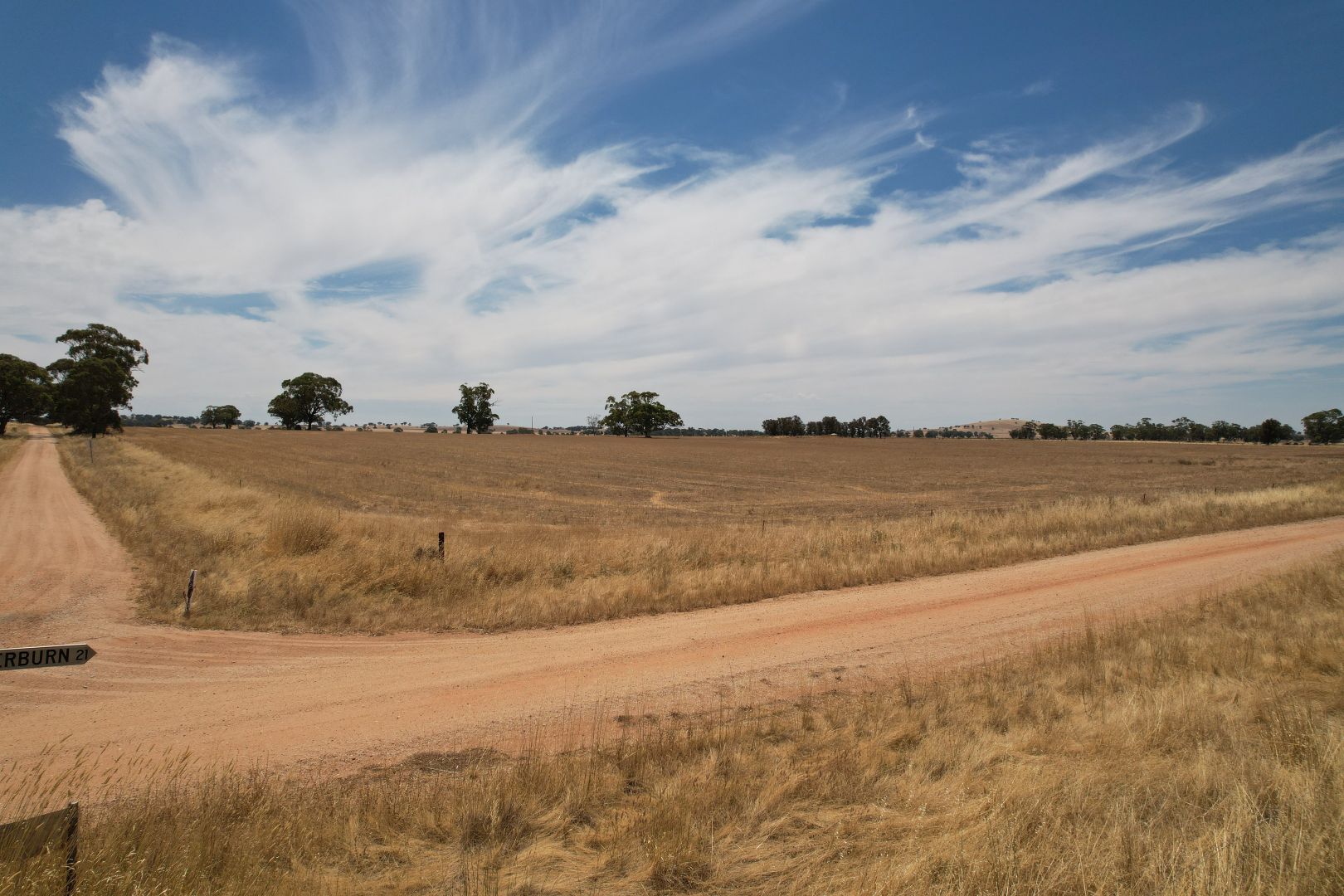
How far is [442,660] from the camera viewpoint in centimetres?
973

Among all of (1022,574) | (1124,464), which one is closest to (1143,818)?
(1022,574)

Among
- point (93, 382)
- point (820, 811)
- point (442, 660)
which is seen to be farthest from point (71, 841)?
point (93, 382)

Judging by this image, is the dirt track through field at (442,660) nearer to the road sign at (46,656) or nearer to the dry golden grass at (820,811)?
the dry golden grass at (820,811)

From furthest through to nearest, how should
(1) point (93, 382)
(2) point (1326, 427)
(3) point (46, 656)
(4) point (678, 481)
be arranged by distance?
(2) point (1326, 427), (1) point (93, 382), (4) point (678, 481), (3) point (46, 656)

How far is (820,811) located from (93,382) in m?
108

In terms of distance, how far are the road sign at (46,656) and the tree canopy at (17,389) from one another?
119 meters

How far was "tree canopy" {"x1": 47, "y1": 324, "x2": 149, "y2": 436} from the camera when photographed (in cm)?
8194

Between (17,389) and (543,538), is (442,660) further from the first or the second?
(17,389)

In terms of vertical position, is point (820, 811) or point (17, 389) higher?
point (17, 389)

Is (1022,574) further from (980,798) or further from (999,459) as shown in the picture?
(999,459)

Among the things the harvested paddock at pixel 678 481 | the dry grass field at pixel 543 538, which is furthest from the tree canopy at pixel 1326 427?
the dry grass field at pixel 543 538

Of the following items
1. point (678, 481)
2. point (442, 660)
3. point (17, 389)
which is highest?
point (17, 389)

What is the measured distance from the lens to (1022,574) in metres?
16.0

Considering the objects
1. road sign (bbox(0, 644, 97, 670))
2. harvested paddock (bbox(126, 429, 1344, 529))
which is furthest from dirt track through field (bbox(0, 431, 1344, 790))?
harvested paddock (bbox(126, 429, 1344, 529))
